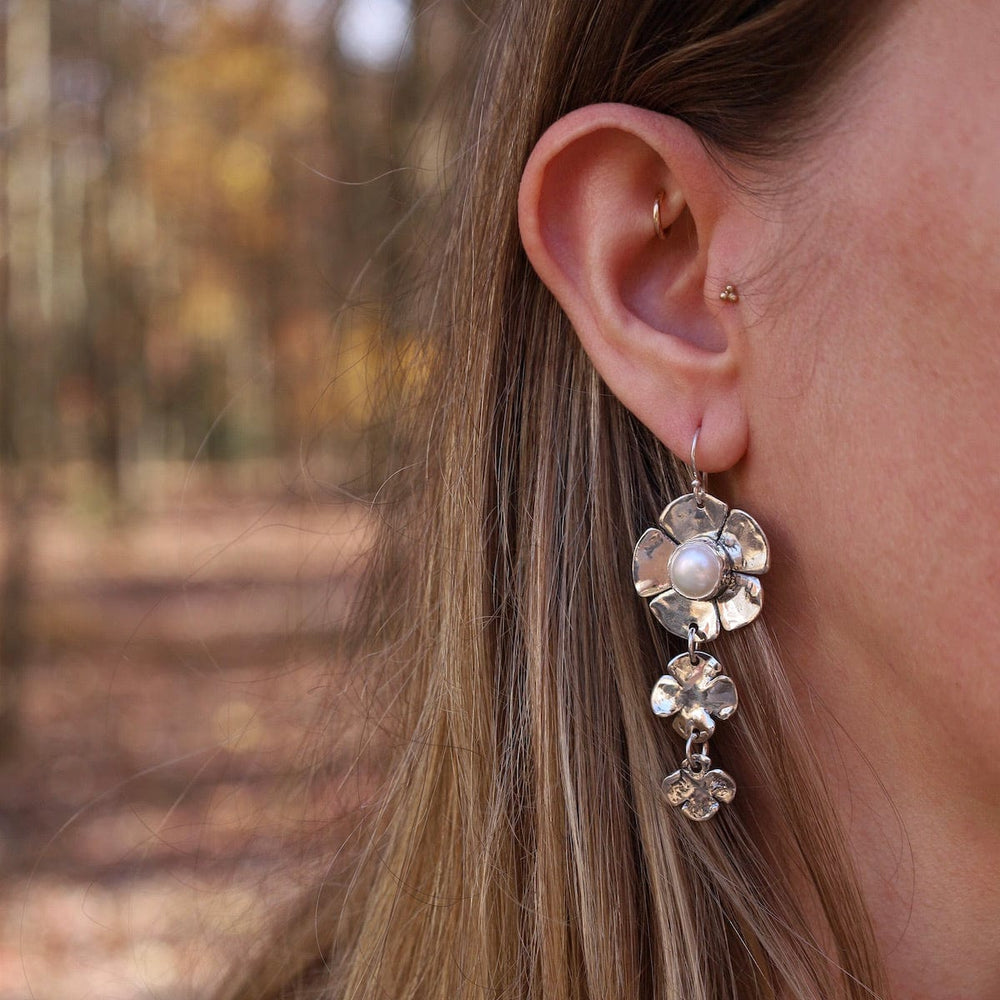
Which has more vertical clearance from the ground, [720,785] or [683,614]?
[683,614]

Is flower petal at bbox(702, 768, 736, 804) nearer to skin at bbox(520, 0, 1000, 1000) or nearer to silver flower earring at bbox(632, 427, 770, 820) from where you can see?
silver flower earring at bbox(632, 427, 770, 820)

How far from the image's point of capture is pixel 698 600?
104 cm

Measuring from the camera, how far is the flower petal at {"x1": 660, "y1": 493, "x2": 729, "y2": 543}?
1050 millimetres

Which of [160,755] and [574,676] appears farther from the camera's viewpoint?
[160,755]

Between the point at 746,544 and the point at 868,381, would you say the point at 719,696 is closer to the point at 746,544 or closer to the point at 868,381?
the point at 746,544

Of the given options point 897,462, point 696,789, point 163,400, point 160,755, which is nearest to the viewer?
point 897,462

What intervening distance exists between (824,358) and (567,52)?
431 millimetres

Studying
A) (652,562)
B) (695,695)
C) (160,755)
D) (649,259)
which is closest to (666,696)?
(695,695)

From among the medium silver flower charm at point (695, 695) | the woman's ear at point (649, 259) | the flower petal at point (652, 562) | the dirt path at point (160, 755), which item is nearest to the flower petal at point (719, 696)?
the medium silver flower charm at point (695, 695)

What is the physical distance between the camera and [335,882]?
148cm

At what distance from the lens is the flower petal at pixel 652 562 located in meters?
1.06

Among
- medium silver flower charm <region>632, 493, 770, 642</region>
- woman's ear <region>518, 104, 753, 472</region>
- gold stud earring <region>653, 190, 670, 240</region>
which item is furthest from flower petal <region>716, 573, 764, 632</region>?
gold stud earring <region>653, 190, 670, 240</region>

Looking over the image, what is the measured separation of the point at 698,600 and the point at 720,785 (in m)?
0.18

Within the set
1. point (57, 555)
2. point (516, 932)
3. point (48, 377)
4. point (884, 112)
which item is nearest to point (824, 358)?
point (884, 112)
